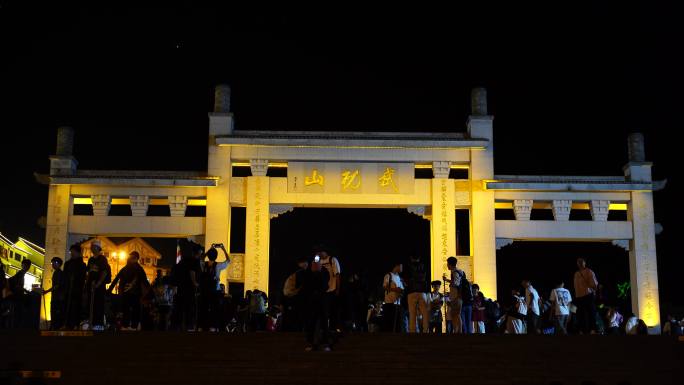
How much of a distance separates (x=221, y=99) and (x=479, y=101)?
6875 millimetres

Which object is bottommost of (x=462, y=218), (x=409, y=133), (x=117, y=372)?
(x=117, y=372)

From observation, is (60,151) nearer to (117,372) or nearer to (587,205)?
(117,372)

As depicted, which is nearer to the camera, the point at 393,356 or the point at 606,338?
the point at 393,356

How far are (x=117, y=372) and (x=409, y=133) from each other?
12751 millimetres

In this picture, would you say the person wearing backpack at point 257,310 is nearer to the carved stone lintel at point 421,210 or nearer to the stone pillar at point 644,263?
the carved stone lintel at point 421,210

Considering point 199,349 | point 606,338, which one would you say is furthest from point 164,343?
point 606,338

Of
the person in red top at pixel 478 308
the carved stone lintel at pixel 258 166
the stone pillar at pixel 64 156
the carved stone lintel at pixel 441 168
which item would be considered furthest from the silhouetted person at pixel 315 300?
the stone pillar at pixel 64 156

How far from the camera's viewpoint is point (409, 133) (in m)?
22.2

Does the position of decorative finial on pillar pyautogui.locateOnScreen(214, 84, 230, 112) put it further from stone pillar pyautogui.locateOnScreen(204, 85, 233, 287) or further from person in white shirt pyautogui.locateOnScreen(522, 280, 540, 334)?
person in white shirt pyautogui.locateOnScreen(522, 280, 540, 334)

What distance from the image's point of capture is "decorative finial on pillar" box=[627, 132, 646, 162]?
2261 centimetres

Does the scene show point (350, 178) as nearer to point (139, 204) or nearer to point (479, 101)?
point (479, 101)

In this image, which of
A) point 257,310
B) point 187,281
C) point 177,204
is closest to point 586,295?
point 257,310

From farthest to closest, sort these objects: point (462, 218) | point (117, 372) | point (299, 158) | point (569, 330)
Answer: point (462, 218) → point (299, 158) → point (569, 330) → point (117, 372)

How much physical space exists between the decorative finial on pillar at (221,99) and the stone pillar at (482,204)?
6.47 metres
